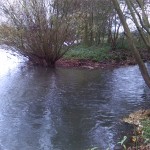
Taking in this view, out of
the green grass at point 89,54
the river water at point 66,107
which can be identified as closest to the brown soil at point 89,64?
the green grass at point 89,54

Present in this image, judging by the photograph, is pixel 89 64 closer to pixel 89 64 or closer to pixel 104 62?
pixel 89 64

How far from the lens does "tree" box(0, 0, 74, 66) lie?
2056 centimetres

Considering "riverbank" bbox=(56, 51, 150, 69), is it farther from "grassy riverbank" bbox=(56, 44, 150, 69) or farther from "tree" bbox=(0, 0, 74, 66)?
"tree" bbox=(0, 0, 74, 66)

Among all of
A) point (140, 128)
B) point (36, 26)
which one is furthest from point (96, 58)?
point (140, 128)

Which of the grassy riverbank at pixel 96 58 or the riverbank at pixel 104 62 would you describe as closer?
the riverbank at pixel 104 62

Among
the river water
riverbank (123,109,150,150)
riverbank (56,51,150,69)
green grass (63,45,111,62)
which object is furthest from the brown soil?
riverbank (123,109,150,150)

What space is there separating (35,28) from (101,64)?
469cm

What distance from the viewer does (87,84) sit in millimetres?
16125

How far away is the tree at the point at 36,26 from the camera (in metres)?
20.6

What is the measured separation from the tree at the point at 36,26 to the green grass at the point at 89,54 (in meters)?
2.73

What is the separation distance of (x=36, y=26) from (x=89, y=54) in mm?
4774

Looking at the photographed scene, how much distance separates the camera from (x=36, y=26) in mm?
20719

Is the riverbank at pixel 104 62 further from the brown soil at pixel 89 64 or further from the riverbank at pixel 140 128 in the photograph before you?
the riverbank at pixel 140 128

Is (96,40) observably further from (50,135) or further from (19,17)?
(50,135)
